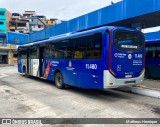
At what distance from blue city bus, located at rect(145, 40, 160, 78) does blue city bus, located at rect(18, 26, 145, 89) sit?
5839 millimetres

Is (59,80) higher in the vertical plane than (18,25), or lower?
lower

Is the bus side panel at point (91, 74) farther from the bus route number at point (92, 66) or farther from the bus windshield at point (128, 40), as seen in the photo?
the bus windshield at point (128, 40)

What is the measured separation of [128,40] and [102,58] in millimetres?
1485

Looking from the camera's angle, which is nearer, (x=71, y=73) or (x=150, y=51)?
(x=71, y=73)

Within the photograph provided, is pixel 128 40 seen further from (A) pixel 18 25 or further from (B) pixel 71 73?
(A) pixel 18 25

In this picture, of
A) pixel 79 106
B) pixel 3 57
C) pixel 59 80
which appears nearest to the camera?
pixel 79 106

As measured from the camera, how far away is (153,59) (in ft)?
53.3

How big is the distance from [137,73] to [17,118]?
5511 millimetres

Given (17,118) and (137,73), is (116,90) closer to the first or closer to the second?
(137,73)

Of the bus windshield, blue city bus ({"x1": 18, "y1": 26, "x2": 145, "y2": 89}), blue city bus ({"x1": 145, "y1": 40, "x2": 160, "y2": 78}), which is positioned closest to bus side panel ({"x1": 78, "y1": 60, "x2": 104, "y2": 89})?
blue city bus ({"x1": 18, "y1": 26, "x2": 145, "y2": 89})

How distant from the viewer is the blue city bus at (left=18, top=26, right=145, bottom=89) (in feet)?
30.6

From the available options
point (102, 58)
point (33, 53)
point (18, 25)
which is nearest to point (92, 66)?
point (102, 58)

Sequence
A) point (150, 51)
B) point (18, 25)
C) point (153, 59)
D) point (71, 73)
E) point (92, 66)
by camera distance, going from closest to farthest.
Answer: point (92, 66), point (71, 73), point (153, 59), point (150, 51), point (18, 25)

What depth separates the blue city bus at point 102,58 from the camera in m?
9.31
